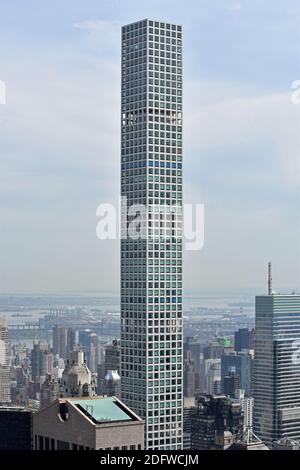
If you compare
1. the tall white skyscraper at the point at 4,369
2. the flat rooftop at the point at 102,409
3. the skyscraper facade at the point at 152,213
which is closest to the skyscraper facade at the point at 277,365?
the skyscraper facade at the point at 152,213

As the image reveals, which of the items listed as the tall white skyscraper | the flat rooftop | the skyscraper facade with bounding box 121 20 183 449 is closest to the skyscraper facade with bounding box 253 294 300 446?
the skyscraper facade with bounding box 121 20 183 449

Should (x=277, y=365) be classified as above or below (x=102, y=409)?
below

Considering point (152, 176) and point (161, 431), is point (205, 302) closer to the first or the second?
point (161, 431)

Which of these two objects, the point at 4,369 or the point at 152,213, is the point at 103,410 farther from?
the point at 152,213

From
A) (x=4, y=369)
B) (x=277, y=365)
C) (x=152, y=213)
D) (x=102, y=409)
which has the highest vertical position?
(x=152, y=213)

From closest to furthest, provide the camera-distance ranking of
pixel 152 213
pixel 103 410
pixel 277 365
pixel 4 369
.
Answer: pixel 103 410, pixel 4 369, pixel 152 213, pixel 277 365

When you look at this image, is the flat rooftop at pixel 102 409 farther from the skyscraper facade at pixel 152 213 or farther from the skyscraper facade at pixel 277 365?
the skyscraper facade at pixel 152 213

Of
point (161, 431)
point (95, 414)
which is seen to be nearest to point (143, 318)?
point (161, 431)

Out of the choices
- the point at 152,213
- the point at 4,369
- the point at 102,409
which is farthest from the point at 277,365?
the point at 102,409
